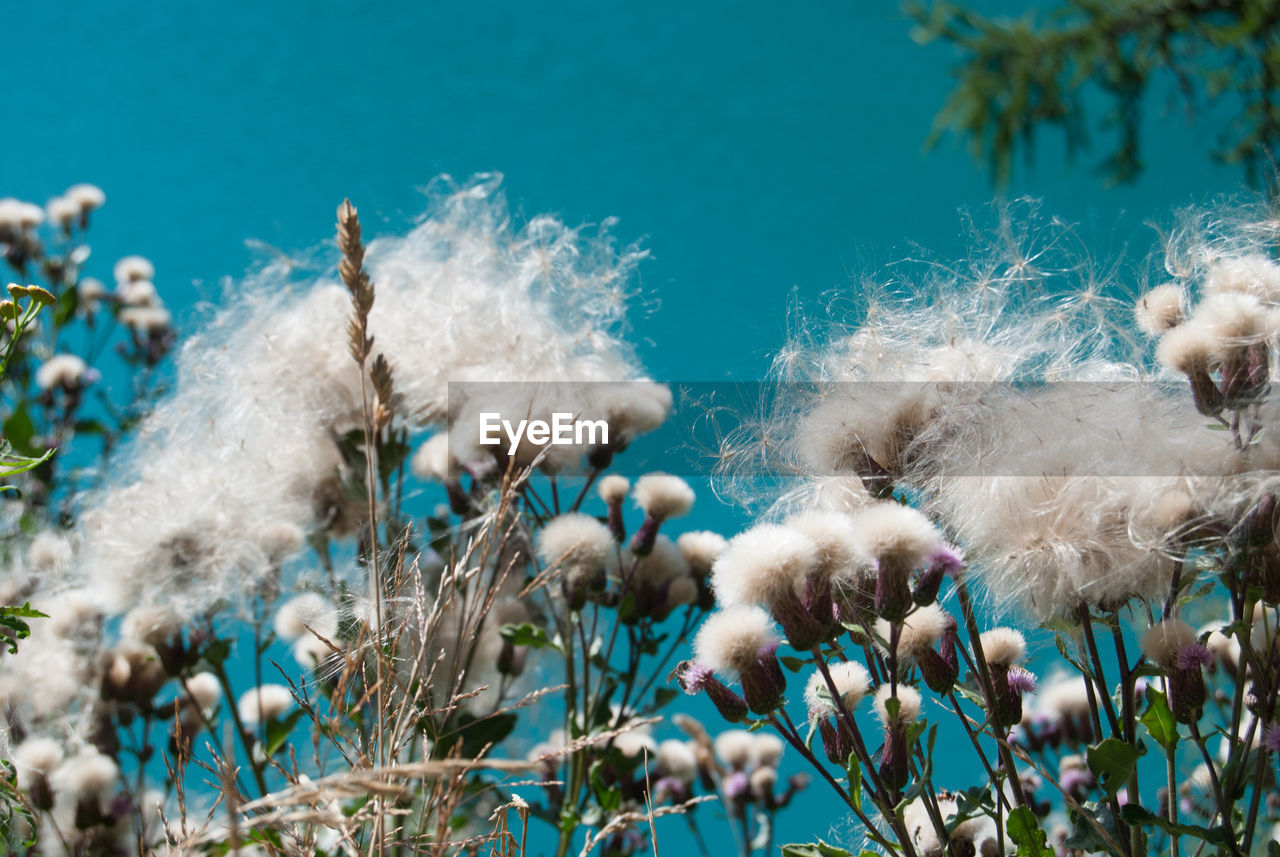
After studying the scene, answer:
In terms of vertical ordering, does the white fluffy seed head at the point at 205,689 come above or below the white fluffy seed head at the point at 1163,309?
below

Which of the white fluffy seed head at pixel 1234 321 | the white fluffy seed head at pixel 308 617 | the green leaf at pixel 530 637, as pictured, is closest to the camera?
the white fluffy seed head at pixel 1234 321

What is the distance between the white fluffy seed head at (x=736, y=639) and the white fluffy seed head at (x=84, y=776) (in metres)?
1.47

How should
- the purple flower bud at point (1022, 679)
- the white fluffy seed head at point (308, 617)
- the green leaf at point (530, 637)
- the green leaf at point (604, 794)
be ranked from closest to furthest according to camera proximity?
the purple flower bud at point (1022, 679) → the white fluffy seed head at point (308, 617) → the green leaf at point (604, 794) → the green leaf at point (530, 637)

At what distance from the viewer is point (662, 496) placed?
1.93m

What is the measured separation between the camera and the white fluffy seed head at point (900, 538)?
1.05 meters

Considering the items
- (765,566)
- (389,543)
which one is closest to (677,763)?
(389,543)

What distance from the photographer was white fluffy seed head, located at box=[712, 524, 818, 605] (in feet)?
3.54

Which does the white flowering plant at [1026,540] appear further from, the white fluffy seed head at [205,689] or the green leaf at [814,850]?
the white fluffy seed head at [205,689]

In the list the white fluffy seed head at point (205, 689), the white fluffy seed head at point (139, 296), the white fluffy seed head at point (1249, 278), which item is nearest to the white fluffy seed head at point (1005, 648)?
the white fluffy seed head at point (1249, 278)

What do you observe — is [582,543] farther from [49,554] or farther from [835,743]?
[49,554]

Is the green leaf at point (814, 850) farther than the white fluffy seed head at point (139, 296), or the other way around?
the white fluffy seed head at point (139, 296)

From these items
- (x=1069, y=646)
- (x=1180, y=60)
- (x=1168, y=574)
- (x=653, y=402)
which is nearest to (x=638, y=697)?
(x=653, y=402)

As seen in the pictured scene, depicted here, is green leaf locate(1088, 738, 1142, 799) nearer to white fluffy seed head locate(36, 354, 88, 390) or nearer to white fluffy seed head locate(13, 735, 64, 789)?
white fluffy seed head locate(13, 735, 64, 789)

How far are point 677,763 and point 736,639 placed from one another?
143cm
